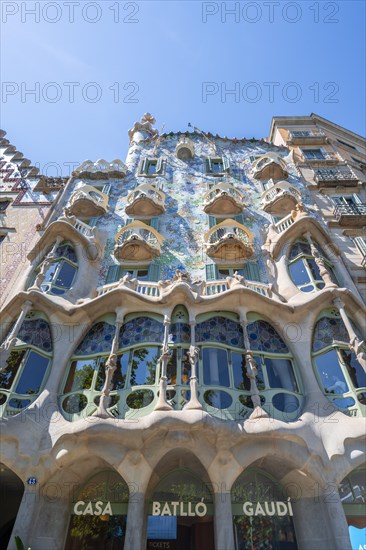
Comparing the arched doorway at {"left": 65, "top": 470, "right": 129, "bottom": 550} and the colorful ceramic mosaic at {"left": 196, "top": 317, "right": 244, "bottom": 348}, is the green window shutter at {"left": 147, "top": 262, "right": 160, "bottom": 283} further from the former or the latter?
the arched doorway at {"left": 65, "top": 470, "right": 129, "bottom": 550}

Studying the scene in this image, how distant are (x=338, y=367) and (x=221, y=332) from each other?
13.2 ft

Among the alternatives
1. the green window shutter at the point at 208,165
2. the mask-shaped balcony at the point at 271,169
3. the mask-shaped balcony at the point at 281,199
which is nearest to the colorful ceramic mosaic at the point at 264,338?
the mask-shaped balcony at the point at 281,199

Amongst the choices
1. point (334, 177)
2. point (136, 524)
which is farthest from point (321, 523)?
point (334, 177)

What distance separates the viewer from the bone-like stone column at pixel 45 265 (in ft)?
43.9

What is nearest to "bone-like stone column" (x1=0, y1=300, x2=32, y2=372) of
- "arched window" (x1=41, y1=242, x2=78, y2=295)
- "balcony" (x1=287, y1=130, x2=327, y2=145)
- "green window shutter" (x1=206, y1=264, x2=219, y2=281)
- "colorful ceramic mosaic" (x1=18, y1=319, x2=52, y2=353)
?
"colorful ceramic mosaic" (x1=18, y1=319, x2=52, y2=353)

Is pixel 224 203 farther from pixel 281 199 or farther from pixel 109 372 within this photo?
pixel 109 372

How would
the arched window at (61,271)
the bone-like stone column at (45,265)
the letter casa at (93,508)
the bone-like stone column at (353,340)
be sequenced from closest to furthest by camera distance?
the letter casa at (93,508) → the bone-like stone column at (353,340) → the bone-like stone column at (45,265) → the arched window at (61,271)

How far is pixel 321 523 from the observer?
971cm

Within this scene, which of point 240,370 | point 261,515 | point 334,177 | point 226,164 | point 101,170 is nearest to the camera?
point 261,515

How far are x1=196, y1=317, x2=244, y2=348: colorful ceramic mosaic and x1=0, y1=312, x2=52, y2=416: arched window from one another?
18.0 feet

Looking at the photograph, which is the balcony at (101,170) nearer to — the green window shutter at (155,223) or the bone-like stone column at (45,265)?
the green window shutter at (155,223)

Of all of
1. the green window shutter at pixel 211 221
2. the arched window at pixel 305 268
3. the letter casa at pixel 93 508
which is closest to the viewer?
the letter casa at pixel 93 508

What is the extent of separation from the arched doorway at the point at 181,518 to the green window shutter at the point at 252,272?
8.09m

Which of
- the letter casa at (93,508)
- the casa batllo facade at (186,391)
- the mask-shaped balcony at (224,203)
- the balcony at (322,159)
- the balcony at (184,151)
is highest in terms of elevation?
the balcony at (184,151)
